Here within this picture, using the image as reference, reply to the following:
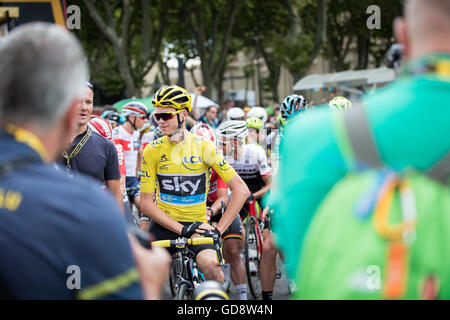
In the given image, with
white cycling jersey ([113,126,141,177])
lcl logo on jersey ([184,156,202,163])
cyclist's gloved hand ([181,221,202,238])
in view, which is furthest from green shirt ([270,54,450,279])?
white cycling jersey ([113,126,141,177])

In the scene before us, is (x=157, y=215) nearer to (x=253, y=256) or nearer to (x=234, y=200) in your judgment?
(x=234, y=200)

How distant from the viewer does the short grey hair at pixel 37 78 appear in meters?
1.79

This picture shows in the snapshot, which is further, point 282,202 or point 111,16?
point 111,16

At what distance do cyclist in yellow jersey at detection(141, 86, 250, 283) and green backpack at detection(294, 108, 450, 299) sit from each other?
397cm

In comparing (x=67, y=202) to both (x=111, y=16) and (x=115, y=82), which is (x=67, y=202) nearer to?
(x=111, y=16)

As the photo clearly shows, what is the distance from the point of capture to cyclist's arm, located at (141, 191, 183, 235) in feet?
17.7

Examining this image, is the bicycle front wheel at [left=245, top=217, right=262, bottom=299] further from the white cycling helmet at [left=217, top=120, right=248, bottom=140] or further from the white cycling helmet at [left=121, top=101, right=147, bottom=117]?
the white cycling helmet at [left=121, top=101, right=147, bottom=117]

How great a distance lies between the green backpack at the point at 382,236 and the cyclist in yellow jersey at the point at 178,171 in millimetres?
3969

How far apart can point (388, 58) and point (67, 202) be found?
121 cm

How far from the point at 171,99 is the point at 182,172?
662mm

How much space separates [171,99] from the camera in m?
5.64

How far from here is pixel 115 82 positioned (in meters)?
30.5

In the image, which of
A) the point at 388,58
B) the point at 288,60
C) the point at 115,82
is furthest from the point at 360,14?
the point at 388,58

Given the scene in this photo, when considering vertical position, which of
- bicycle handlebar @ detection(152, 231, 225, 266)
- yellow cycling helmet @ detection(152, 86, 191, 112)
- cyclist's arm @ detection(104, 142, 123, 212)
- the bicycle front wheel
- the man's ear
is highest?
the man's ear
